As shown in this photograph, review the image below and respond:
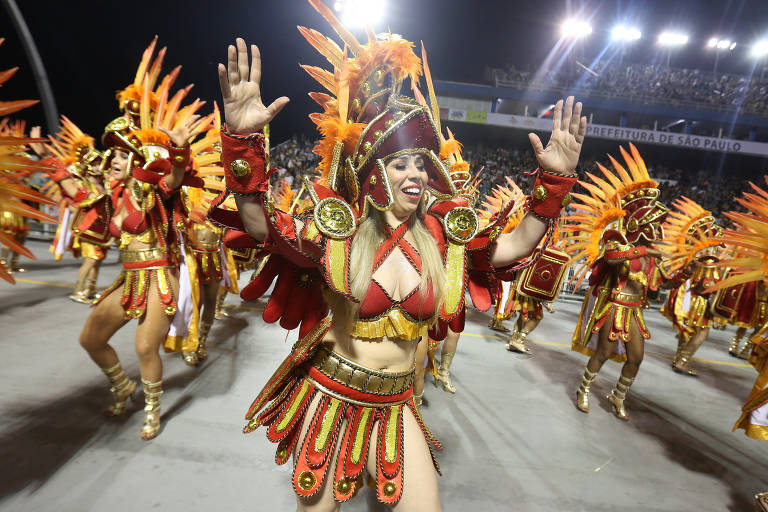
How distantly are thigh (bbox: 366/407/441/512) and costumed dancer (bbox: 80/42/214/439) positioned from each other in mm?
2119

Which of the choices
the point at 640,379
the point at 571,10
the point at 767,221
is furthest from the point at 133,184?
the point at 571,10

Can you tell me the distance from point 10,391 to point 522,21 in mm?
23265

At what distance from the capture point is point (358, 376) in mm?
1535

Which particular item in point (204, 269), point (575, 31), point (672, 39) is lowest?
point (204, 269)

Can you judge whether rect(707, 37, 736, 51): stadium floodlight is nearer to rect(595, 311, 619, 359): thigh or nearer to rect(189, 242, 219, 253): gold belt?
rect(595, 311, 619, 359): thigh

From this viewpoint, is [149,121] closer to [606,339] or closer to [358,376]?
[358,376]

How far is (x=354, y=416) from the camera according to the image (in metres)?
1.56

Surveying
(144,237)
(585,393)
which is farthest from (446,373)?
(144,237)

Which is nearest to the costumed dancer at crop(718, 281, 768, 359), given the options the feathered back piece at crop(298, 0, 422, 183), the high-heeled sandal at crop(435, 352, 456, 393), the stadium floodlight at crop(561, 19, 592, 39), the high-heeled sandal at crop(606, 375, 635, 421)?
the high-heeled sandal at crop(606, 375, 635, 421)

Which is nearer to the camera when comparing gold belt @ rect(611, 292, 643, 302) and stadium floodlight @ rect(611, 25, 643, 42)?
gold belt @ rect(611, 292, 643, 302)

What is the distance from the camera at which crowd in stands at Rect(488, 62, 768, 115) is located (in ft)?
63.0

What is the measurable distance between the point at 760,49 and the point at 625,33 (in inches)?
280

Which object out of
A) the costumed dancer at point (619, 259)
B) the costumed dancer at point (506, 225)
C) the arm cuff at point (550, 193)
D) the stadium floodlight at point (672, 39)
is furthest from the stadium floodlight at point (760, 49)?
the arm cuff at point (550, 193)

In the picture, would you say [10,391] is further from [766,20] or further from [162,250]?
[766,20]
